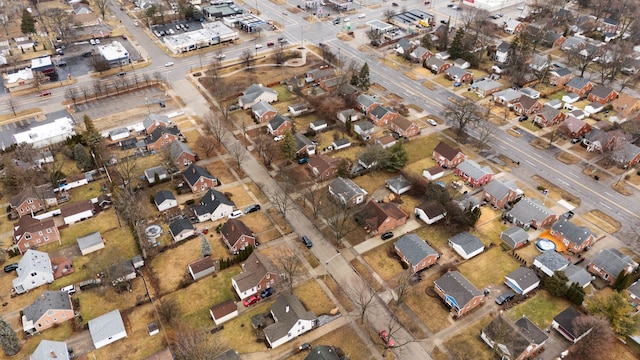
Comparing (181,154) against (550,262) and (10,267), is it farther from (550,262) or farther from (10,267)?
(550,262)

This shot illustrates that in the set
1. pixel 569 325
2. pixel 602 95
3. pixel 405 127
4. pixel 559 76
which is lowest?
pixel 569 325

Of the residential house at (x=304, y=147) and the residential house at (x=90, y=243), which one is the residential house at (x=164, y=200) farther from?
the residential house at (x=304, y=147)

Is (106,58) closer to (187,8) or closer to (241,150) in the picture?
(187,8)

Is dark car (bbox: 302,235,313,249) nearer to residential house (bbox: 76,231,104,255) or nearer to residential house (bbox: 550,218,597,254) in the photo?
residential house (bbox: 76,231,104,255)

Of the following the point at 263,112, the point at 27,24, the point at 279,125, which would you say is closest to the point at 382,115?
the point at 279,125

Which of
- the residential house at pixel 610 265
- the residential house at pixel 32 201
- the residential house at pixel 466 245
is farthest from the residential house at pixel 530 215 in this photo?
the residential house at pixel 32 201

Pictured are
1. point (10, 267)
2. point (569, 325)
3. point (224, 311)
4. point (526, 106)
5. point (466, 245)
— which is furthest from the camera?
point (526, 106)

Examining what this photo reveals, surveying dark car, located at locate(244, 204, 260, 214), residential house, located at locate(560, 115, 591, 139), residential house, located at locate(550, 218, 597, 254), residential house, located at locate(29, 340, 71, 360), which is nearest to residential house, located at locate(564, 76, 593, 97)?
residential house, located at locate(560, 115, 591, 139)
